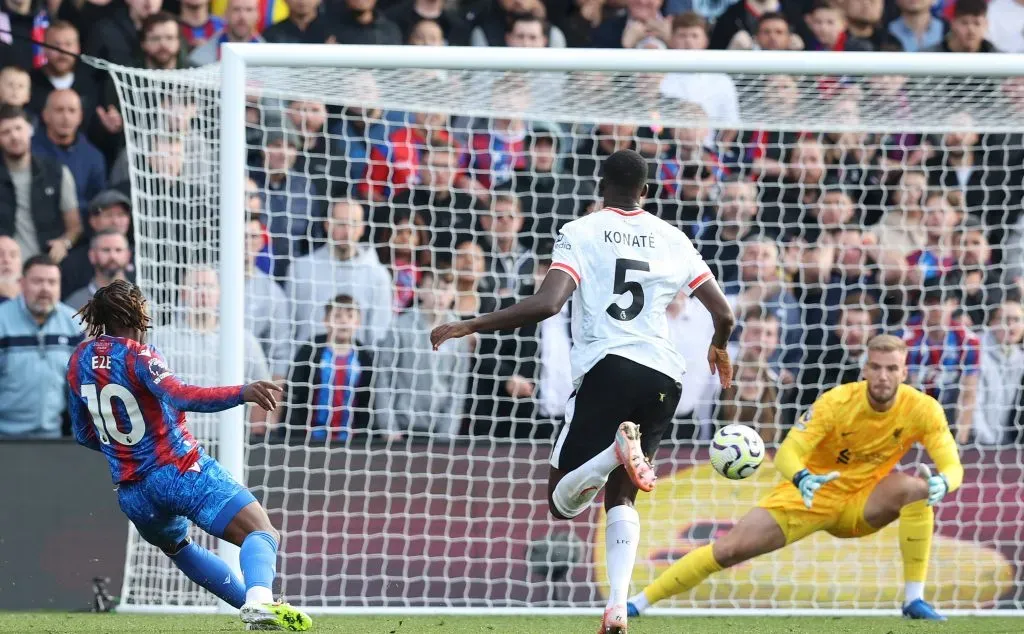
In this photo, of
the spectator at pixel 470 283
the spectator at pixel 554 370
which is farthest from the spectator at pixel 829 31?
the spectator at pixel 470 283

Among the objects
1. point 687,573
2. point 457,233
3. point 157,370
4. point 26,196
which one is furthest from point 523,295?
point 157,370

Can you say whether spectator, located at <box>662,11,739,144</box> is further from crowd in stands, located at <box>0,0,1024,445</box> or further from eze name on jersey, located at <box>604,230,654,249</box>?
eze name on jersey, located at <box>604,230,654,249</box>

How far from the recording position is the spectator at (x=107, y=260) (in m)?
9.07

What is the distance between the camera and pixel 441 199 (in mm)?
9586

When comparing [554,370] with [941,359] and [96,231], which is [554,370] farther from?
[96,231]

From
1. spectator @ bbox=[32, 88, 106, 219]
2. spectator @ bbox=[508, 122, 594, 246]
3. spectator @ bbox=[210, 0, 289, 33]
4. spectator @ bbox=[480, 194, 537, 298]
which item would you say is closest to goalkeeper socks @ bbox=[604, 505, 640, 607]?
spectator @ bbox=[480, 194, 537, 298]

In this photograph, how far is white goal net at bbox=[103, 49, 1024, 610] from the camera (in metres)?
8.72

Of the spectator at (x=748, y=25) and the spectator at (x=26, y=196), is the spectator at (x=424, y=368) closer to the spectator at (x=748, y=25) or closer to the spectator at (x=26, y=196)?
the spectator at (x=26, y=196)

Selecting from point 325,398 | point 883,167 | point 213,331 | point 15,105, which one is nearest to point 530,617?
point 325,398

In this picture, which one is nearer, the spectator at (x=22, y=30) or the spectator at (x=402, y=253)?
the spectator at (x=402, y=253)

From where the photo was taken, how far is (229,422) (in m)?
7.77

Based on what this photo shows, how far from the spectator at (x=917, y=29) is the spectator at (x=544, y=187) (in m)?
3.25

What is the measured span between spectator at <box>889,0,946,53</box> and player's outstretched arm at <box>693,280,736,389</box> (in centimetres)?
607

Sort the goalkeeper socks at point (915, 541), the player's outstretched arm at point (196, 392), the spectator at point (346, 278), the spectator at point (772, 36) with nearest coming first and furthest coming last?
the player's outstretched arm at point (196, 392) → the goalkeeper socks at point (915, 541) → the spectator at point (346, 278) → the spectator at point (772, 36)
